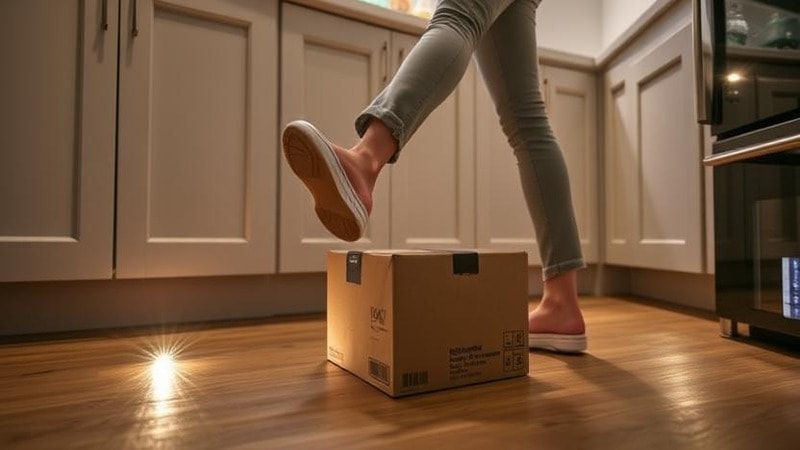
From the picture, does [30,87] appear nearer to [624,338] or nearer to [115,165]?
[115,165]

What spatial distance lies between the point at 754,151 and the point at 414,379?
32.3 inches

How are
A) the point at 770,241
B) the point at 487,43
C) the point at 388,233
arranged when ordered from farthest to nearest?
the point at 388,233, the point at 770,241, the point at 487,43

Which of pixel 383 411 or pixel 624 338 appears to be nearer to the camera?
pixel 383 411

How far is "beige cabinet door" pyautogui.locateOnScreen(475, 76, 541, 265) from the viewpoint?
1772mm

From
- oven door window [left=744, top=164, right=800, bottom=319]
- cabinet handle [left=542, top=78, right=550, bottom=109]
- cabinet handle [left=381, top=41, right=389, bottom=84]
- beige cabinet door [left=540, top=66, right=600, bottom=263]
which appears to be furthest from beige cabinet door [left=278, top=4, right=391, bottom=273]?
oven door window [left=744, top=164, right=800, bottom=319]

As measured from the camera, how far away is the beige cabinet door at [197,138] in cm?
127

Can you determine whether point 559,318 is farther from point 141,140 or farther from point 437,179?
point 141,140

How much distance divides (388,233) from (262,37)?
0.68m

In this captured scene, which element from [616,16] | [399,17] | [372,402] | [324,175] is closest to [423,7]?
[399,17]

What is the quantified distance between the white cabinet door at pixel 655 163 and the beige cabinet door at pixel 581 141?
6cm

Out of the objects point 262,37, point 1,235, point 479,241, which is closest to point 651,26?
point 479,241

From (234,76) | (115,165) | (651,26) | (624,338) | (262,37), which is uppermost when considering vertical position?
(651,26)

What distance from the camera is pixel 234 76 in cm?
141

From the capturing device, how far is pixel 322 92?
1.53 m
